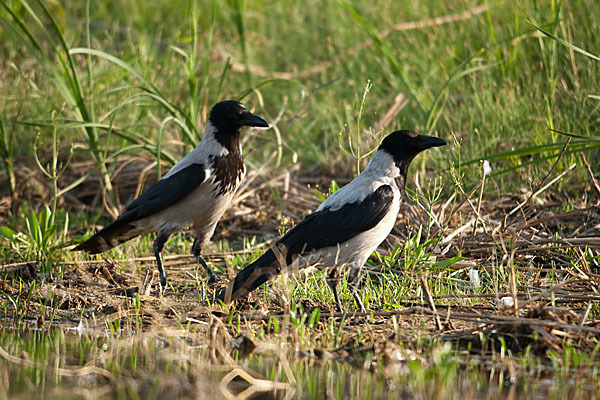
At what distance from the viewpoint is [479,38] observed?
9148 mm

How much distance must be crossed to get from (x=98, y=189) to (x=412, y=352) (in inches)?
206

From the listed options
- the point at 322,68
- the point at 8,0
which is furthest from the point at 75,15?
the point at 322,68

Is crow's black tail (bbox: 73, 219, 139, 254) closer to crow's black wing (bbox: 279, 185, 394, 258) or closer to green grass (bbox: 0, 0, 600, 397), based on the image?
green grass (bbox: 0, 0, 600, 397)

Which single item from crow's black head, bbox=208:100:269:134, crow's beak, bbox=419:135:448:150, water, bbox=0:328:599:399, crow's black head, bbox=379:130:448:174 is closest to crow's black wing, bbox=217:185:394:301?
crow's black head, bbox=379:130:448:174

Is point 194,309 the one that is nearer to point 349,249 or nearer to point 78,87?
point 349,249

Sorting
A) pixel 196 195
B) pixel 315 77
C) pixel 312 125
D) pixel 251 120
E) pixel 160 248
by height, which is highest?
pixel 315 77

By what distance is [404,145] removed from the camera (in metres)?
5.34

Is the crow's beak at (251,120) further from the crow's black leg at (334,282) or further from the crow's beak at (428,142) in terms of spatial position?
the crow's black leg at (334,282)

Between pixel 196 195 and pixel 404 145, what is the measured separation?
1687 millimetres

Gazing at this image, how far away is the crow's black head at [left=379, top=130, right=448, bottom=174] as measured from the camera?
5.33m

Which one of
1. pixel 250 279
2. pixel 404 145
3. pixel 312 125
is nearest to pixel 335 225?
pixel 250 279

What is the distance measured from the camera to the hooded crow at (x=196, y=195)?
19.5ft

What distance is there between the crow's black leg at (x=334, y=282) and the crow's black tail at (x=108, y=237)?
1.82m

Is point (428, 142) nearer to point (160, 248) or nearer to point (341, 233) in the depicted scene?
point (341, 233)
